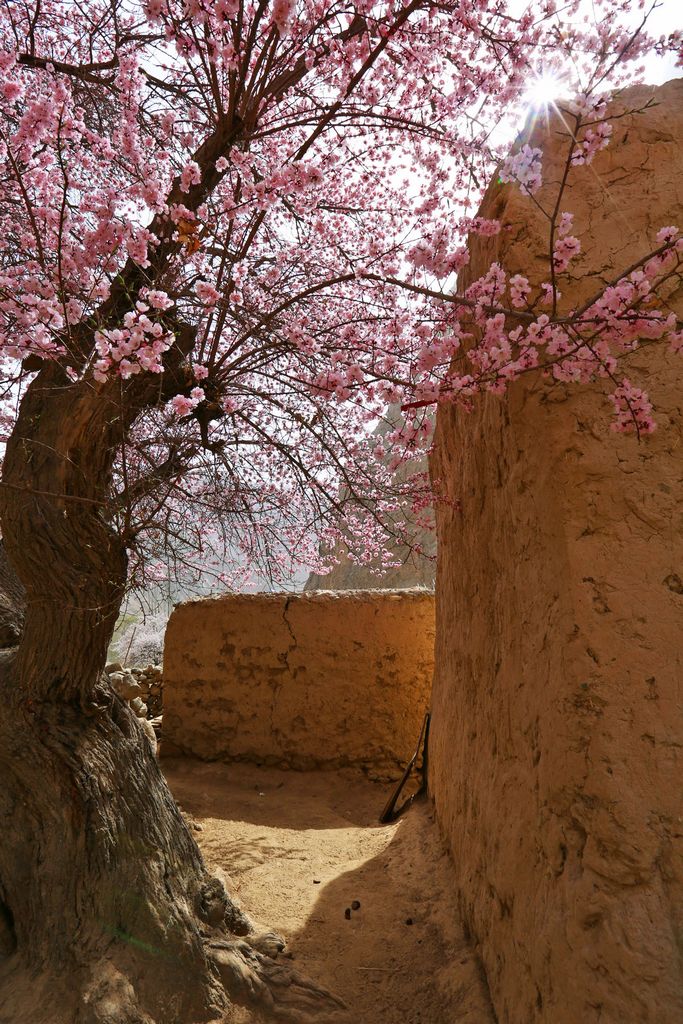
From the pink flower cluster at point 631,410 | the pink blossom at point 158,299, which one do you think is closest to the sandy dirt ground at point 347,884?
the pink flower cluster at point 631,410

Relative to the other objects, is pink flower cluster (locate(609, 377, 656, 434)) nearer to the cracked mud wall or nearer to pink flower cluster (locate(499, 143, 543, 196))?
the cracked mud wall

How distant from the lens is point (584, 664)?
1.80 metres

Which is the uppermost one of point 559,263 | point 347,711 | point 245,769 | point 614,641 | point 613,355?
point 559,263

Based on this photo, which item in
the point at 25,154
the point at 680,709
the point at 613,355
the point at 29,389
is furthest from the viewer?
the point at 25,154

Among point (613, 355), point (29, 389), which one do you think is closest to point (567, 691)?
point (613, 355)

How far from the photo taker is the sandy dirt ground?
8.48 feet

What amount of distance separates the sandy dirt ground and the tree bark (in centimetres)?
28

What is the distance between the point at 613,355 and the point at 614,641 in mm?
860

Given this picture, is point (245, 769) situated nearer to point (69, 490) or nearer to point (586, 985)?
point (69, 490)

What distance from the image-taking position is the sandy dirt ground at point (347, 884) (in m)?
2.59

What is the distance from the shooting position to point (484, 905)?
2391 mm

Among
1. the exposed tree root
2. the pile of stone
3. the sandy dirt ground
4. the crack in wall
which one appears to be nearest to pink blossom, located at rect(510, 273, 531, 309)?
the sandy dirt ground

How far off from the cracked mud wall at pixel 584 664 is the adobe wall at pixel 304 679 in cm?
278

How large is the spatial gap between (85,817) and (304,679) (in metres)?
3.23
